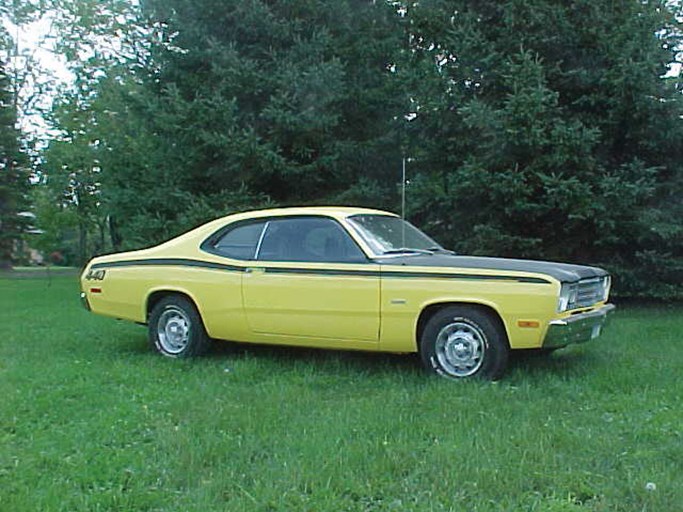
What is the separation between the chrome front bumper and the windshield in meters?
1.61

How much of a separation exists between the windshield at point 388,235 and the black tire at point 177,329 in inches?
71.9

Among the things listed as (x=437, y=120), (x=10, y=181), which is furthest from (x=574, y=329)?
(x=10, y=181)

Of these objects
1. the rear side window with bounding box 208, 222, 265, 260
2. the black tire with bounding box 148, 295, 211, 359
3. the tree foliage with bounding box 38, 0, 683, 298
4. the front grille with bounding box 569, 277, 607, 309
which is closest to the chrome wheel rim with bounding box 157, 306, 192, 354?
the black tire with bounding box 148, 295, 211, 359

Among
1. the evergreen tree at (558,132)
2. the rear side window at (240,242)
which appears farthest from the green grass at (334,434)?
the evergreen tree at (558,132)

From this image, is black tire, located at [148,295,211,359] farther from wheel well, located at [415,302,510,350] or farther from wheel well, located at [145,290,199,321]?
wheel well, located at [415,302,510,350]

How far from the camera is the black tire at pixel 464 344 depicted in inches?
230

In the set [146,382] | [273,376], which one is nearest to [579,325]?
[273,376]

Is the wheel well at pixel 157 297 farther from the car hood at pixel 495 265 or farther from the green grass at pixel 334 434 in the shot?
the car hood at pixel 495 265

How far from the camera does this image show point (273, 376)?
620 cm

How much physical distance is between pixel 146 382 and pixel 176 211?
294 inches

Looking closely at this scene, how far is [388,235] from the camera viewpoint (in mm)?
6887

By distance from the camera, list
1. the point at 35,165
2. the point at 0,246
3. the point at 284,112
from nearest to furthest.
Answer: the point at 284,112
the point at 0,246
the point at 35,165

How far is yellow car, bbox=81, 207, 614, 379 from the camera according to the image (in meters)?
5.83

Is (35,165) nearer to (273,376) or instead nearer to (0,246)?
(0,246)
